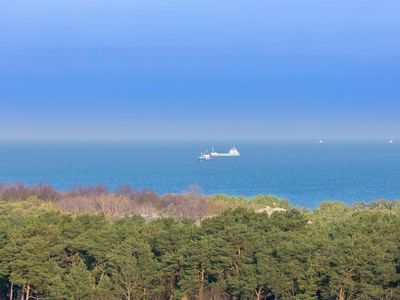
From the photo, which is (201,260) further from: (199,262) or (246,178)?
(246,178)

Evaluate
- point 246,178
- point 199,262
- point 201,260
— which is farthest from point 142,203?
point 246,178

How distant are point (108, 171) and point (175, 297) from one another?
78.6 metres

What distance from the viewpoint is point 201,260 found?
1780 centimetres

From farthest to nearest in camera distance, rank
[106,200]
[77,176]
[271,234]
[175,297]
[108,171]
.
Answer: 1. [108,171]
2. [77,176]
3. [106,200]
4. [271,234]
5. [175,297]

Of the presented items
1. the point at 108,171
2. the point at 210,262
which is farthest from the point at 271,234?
the point at 108,171

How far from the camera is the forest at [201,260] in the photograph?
54.9 feet

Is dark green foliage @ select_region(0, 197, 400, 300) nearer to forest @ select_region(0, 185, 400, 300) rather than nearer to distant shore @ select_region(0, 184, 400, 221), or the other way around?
forest @ select_region(0, 185, 400, 300)

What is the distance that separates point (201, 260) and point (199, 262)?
148 millimetres

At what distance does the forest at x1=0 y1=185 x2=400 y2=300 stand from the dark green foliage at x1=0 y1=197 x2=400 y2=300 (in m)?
0.03

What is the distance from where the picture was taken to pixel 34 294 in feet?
63.4

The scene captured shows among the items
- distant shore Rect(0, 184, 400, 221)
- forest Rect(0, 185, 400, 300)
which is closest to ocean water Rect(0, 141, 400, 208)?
distant shore Rect(0, 184, 400, 221)

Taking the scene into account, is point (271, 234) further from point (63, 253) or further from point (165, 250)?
point (63, 253)

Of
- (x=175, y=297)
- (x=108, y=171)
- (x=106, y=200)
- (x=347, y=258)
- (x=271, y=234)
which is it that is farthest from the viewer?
(x=108, y=171)

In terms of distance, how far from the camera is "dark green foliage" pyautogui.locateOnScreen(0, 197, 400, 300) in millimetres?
16719
